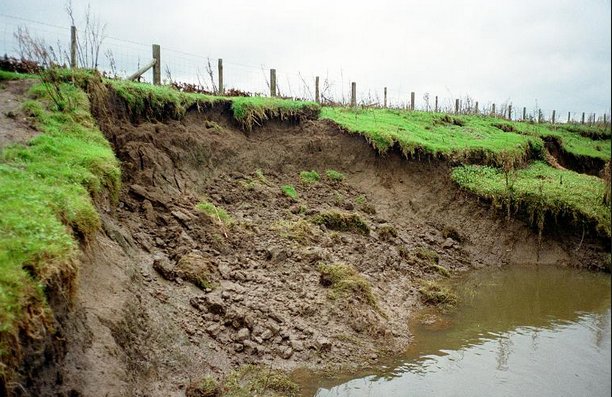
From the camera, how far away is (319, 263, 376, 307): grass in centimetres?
827

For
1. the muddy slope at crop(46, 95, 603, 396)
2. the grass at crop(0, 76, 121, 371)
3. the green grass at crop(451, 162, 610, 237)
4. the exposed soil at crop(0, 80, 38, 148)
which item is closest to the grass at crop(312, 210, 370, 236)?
the muddy slope at crop(46, 95, 603, 396)

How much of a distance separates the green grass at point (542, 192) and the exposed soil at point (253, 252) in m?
0.50

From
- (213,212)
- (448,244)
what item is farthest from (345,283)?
(448,244)

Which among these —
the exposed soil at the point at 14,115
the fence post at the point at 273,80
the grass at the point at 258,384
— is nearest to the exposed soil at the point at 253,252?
the grass at the point at 258,384

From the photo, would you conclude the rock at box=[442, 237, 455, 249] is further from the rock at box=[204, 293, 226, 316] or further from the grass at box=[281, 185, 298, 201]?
the rock at box=[204, 293, 226, 316]

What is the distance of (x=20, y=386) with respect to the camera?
3613 mm

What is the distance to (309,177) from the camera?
1393cm

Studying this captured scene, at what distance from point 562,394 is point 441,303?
337 centimetres

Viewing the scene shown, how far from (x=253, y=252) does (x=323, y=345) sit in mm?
2726

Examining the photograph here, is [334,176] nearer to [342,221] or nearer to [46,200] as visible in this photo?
[342,221]

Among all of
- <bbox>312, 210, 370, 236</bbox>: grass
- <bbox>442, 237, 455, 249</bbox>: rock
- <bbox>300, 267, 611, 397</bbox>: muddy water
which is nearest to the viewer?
<bbox>300, 267, 611, 397</bbox>: muddy water

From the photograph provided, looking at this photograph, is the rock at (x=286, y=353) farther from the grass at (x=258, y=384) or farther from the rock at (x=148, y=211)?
the rock at (x=148, y=211)

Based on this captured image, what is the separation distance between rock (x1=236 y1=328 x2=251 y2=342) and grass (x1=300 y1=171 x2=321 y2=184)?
7.31 metres

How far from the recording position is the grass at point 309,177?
540 inches
